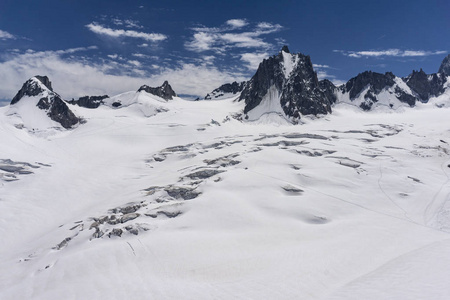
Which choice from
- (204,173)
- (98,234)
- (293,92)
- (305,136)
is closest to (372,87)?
Answer: (293,92)

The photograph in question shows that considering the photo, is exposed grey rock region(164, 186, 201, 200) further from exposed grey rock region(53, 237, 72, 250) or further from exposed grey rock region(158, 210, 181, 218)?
exposed grey rock region(53, 237, 72, 250)

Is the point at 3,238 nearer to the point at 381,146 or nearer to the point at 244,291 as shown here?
the point at 244,291

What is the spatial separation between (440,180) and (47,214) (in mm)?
62003

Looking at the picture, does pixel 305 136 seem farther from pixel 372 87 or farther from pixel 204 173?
pixel 372 87

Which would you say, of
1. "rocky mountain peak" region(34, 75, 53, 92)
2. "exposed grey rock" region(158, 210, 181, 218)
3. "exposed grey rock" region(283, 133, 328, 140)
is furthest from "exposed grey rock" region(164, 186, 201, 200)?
"rocky mountain peak" region(34, 75, 53, 92)

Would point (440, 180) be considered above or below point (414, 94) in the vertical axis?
below

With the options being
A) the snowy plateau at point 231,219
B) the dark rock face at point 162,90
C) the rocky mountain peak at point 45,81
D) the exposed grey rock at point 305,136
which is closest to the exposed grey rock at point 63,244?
the snowy plateau at point 231,219

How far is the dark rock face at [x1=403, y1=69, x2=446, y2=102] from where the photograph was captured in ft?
579

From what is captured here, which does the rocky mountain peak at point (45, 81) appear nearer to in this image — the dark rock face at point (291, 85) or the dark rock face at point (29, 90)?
the dark rock face at point (29, 90)

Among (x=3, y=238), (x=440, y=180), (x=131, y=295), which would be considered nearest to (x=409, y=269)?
(x=131, y=295)

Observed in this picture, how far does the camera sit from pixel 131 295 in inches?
819

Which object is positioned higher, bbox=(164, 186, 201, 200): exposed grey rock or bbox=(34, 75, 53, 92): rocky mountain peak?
bbox=(34, 75, 53, 92): rocky mountain peak

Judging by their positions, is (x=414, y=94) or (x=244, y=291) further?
(x=414, y=94)

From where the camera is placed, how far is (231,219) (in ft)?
109
